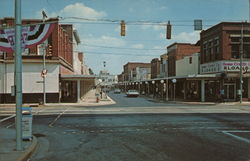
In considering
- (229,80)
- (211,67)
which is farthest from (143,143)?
(211,67)

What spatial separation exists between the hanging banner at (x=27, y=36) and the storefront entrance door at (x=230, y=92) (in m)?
28.8

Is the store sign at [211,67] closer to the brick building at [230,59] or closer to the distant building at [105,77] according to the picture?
the brick building at [230,59]

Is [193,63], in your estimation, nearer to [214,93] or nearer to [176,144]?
[214,93]

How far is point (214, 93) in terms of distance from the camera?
115 ft

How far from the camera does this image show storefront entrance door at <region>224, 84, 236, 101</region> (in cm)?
3392

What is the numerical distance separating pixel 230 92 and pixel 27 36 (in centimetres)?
2990

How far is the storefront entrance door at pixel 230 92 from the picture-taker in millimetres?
33925

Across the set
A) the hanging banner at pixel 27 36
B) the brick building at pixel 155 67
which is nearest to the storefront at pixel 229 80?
the hanging banner at pixel 27 36

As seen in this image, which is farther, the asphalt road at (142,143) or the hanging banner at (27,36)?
the hanging banner at (27,36)

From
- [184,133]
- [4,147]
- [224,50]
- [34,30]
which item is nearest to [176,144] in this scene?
[184,133]

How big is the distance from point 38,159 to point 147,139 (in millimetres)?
4392

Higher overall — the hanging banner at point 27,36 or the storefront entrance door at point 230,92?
the hanging banner at point 27,36

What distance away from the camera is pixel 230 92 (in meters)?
34.1

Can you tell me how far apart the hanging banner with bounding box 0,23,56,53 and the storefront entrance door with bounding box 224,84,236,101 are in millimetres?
28758
